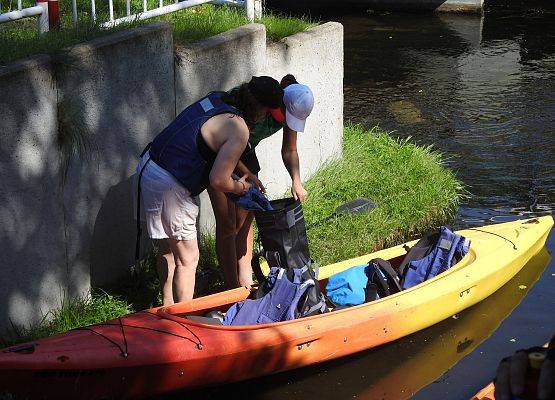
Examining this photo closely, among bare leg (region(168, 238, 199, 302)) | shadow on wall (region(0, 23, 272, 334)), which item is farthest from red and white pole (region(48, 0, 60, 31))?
bare leg (region(168, 238, 199, 302))

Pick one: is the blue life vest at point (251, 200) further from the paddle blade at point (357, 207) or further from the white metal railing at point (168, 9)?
the paddle blade at point (357, 207)

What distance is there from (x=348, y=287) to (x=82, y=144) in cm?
191

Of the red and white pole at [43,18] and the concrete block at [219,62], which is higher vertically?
the red and white pole at [43,18]

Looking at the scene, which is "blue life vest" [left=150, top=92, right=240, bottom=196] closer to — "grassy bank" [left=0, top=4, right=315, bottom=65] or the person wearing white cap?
the person wearing white cap

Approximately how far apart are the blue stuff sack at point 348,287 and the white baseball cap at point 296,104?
1.01m

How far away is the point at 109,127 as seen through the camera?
6.73 meters

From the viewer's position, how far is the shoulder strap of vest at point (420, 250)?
23.4ft

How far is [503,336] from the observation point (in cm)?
699

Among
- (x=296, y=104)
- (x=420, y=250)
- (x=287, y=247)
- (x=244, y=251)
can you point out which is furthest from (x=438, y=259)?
(x=296, y=104)

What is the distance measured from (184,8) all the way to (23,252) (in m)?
2.97

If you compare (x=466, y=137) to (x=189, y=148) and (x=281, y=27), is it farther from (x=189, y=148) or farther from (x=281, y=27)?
(x=189, y=148)

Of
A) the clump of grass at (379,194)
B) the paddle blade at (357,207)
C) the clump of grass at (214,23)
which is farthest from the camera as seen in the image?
the paddle blade at (357,207)

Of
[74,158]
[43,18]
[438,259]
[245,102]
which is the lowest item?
[438,259]

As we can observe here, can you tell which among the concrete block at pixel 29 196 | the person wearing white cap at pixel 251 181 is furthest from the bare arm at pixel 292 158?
the concrete block at pixel 29 196
